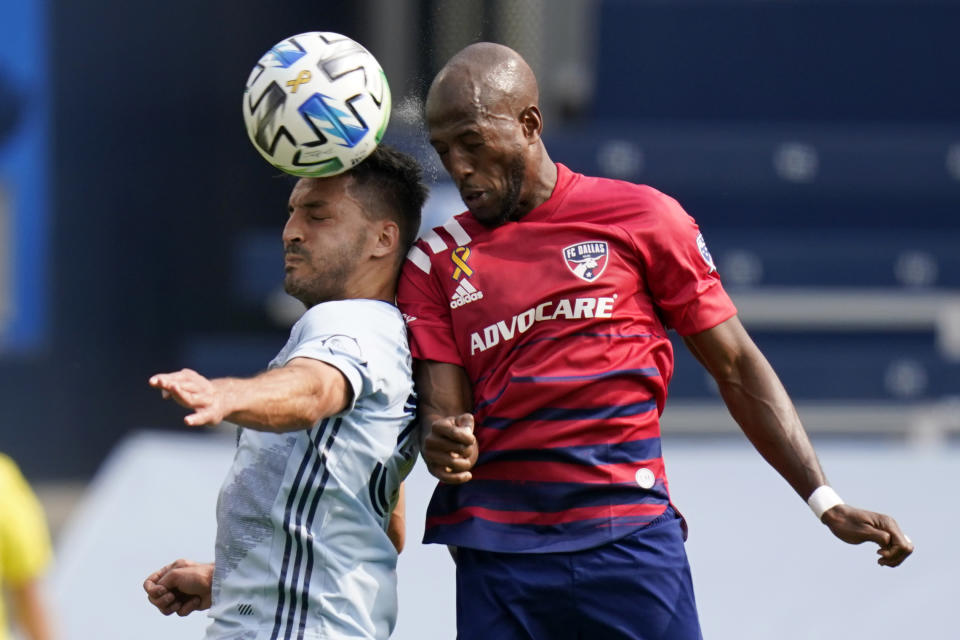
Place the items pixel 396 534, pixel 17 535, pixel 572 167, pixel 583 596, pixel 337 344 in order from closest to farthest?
pixel 337 344, pixel 583 596, pixel 396 534, pixel 17 535, pixel 572 167

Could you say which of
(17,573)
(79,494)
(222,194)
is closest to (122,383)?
(79,494)

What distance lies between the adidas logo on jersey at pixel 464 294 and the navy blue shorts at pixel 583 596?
0.57m

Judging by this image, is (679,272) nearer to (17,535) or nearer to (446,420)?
(446,420)

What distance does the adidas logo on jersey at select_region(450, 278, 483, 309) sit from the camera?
10.1ft

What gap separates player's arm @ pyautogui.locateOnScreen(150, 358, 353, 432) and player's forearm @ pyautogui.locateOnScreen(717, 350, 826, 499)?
961 millimetres

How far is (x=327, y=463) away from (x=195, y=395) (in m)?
0.53

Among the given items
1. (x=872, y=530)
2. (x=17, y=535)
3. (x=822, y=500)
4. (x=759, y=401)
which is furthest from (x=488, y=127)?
(x=17, y=535)

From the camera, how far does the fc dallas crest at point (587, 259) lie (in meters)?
3.06

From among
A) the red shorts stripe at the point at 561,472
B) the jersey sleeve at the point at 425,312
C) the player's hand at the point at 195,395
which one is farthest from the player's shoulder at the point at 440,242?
the player's hand at the point at 195,395

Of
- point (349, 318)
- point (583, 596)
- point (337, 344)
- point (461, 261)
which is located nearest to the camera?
point (337, 344)

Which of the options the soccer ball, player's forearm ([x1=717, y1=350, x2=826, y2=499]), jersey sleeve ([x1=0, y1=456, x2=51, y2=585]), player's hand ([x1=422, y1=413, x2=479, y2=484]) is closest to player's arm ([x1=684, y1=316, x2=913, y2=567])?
player's forearm ([x1=717, y1=350, x2=826, y2=499])

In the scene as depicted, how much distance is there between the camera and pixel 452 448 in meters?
2.85

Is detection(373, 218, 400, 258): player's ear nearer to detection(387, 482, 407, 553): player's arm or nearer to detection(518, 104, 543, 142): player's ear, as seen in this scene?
detection(518, 104, 543, 142): player's ear

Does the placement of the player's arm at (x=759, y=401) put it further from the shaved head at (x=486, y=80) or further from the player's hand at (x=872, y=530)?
the shaved head at (x=486, y=80)
